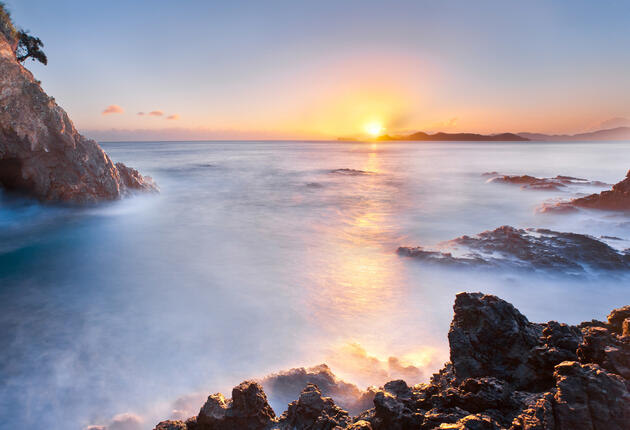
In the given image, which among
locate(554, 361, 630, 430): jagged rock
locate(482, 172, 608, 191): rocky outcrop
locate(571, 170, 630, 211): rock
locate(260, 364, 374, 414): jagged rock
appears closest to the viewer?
locate(554, 361, 630, 430): jagged rock

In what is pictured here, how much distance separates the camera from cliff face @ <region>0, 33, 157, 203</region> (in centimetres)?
1135

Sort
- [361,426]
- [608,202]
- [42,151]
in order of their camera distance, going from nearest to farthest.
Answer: [361,426] < [42,151] < [608,202]

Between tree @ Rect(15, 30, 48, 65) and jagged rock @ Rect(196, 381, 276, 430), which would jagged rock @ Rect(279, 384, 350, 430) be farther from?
tree @ Rect(15, 30, 48, 65)

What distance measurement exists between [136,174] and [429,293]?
1702cm

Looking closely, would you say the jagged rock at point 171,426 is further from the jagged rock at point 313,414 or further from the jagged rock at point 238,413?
the jagged rock at point 313,414

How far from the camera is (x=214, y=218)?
1515 cm

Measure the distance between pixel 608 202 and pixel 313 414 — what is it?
627 inches

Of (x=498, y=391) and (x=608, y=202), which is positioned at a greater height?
(x=608, y=202)

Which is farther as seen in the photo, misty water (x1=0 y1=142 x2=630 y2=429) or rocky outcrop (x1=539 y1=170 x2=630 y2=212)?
rocky outcrop (x1=539 y1=170 x2=630 y2=212)

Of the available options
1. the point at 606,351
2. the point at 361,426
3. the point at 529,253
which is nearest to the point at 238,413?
the point at 361,426

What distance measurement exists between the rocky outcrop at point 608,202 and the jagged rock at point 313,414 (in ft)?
48.9

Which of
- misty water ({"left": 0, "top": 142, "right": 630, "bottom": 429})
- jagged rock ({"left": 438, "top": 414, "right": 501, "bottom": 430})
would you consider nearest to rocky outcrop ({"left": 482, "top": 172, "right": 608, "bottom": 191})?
misty water ({"left": 0, "top": 142, "right": 630, "bottom": 429})

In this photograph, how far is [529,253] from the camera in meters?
8.57

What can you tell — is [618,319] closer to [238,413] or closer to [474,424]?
[474,424]
